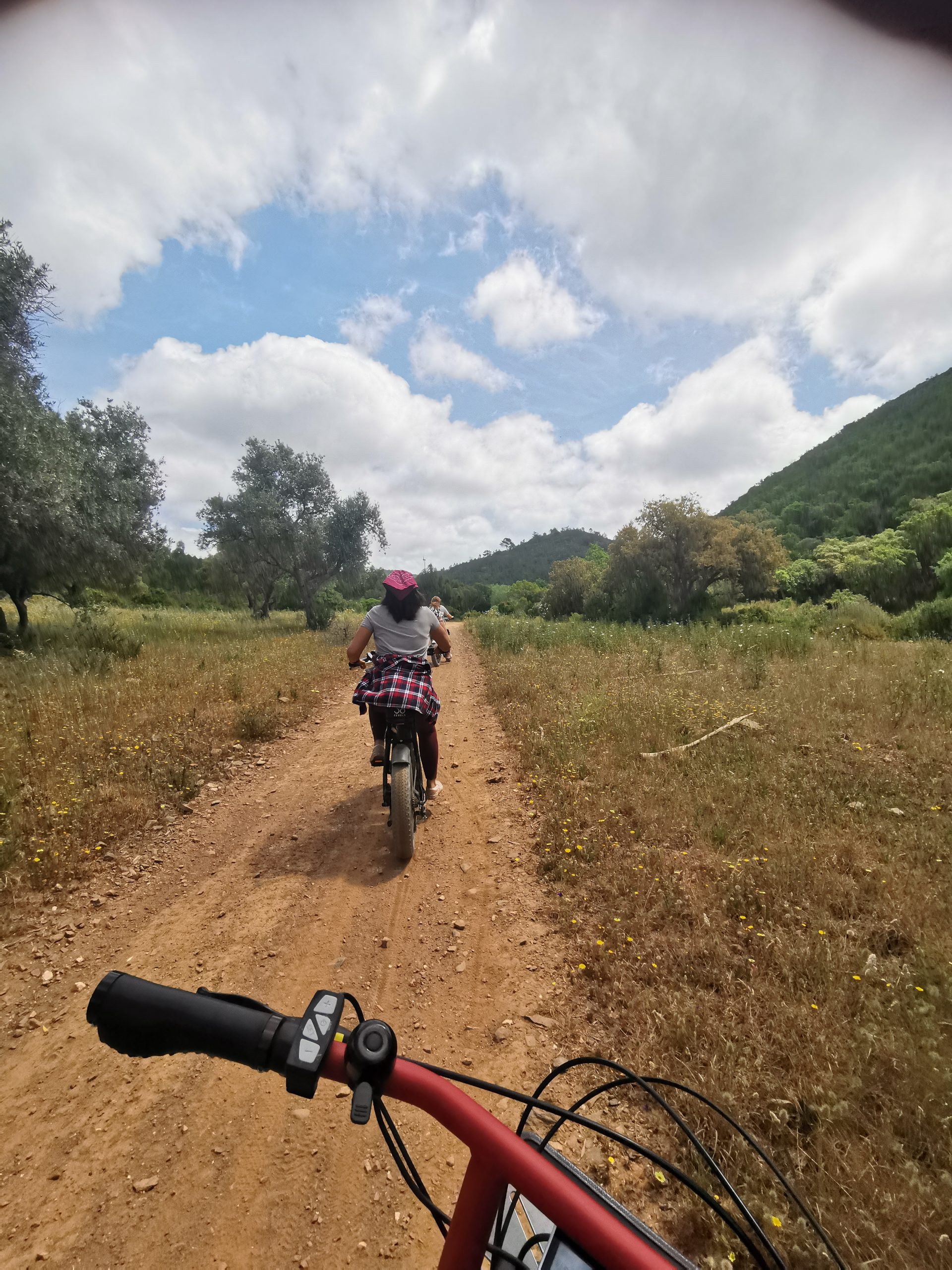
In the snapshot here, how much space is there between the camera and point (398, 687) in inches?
182

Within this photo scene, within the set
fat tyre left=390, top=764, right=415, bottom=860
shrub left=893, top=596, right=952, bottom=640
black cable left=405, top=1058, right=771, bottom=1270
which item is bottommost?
fat tyre left=390, top=764, right=415, bottom=860

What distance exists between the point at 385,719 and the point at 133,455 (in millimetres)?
16858

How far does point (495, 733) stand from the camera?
304 inches

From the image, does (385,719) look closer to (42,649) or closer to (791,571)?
(42,649)

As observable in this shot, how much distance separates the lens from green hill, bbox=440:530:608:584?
13225cm

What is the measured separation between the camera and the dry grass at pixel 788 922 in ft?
6.63

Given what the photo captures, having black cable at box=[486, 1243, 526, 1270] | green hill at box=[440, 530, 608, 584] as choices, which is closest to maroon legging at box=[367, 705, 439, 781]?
black cable at box=[486, 1243, 526, 1270]

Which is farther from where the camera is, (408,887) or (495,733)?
(495,733)

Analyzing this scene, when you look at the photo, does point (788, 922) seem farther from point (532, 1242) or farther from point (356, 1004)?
point (356, 1004)

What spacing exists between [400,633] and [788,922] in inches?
137

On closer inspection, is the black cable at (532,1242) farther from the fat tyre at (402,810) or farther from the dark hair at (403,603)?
the dark hair at (403,603)

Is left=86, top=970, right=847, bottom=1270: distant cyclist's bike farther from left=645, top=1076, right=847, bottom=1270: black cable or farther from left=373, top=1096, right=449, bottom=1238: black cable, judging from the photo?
left=645, top=1076, right=847, bottom=1270: black cable

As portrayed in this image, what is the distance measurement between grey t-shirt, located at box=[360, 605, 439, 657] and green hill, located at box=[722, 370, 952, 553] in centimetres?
3874

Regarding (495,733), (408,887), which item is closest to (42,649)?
(495,733)
